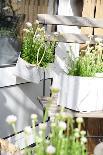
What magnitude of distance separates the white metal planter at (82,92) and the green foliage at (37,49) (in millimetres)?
400

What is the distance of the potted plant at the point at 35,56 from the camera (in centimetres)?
258

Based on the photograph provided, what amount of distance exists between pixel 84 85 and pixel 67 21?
1.67ft

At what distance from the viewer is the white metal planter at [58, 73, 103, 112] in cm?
215

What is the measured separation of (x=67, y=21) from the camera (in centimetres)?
244

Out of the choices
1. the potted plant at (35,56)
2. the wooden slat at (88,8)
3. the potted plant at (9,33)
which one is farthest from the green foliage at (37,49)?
the wooden slat at (88,8)

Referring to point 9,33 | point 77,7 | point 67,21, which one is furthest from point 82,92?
point 77,7

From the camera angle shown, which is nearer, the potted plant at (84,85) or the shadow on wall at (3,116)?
the potted plant at (84,85)

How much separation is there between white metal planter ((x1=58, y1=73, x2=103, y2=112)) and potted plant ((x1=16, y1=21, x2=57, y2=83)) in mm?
401

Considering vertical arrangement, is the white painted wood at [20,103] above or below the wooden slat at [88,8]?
below

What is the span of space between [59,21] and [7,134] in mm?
1013

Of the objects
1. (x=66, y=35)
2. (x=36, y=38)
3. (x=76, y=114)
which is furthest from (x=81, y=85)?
(x=36, y=38)

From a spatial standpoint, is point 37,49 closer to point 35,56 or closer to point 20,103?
point 35,56

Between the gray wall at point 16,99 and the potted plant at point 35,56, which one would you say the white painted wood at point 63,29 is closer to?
the gray wall at point 16,99

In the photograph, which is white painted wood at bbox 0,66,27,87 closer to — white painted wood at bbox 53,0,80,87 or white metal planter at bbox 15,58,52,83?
white metal planter at bbox 15,58,52,83
